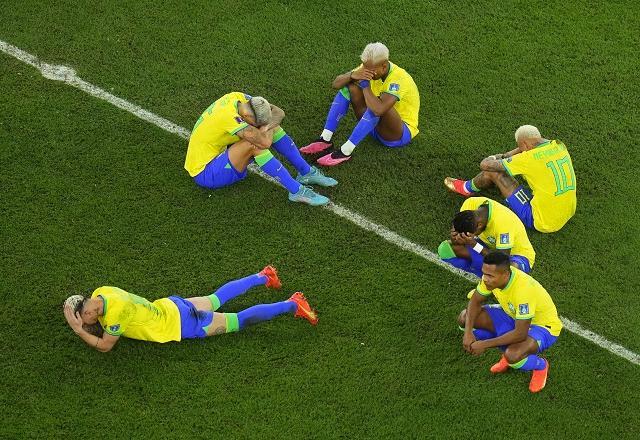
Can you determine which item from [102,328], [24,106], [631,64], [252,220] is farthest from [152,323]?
[631,64]

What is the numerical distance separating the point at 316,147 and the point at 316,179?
0.52m

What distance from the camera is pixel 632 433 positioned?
810 cm

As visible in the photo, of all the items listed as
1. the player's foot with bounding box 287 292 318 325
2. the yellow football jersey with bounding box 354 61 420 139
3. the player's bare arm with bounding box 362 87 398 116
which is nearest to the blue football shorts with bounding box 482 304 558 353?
the player's foot with bounding box 287 292 318 325

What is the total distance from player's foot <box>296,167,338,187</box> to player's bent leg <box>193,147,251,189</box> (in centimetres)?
66

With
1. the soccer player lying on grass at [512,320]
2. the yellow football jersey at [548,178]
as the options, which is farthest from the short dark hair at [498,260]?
the yellow football jersey at [548,178]

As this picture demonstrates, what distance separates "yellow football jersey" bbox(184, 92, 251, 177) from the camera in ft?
30.5

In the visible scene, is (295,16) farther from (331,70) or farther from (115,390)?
(115,390)

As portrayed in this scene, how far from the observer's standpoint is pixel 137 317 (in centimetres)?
805

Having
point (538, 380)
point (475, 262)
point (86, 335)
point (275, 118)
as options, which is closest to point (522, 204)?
point (475, 262)

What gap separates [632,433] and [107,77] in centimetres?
707

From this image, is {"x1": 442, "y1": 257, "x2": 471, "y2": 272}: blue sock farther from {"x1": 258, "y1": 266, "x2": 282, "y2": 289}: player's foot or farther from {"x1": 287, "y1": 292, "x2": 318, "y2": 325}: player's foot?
{"x1": 258, "y1": 266, "x2": 282, "y2": 289}: player's foot

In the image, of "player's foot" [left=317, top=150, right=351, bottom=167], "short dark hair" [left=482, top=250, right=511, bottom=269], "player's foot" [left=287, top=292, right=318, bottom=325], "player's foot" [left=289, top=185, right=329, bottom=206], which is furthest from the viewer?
"player's foot" [left=317, top=150, right=351, bottom=167]

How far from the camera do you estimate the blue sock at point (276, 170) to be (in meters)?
9.32

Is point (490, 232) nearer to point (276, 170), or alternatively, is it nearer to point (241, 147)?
point (276, 170)
